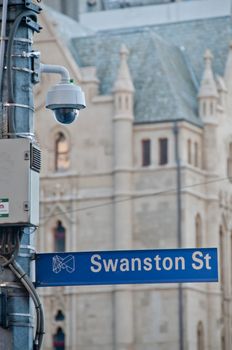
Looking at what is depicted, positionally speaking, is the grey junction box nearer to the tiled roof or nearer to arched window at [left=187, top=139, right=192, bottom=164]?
the tiled roof

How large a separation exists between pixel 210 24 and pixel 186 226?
14.8 metres

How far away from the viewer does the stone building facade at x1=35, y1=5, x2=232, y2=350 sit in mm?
65375

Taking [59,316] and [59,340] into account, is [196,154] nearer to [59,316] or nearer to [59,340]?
[59,316]

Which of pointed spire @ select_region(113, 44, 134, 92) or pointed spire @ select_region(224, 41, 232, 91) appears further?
pointed spire @ select_region(224, 41, 232, 91)

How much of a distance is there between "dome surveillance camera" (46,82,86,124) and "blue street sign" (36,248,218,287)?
1.61m

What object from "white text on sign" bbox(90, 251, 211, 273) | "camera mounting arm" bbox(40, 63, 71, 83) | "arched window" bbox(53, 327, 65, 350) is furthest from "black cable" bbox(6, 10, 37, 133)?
"arched window" bbox(53, 327, 65, 350)

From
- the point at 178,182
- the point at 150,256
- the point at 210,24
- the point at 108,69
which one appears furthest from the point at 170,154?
the point at 150,256

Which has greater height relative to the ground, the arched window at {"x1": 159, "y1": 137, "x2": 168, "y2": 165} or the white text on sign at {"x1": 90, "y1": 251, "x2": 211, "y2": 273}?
the arched window at {"x1": 159, "y1": 137, "x2": 168, "y2": 165}

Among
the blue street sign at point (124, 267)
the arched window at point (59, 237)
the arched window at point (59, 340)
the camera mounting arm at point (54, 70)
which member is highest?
the arched window at point (59, 237)

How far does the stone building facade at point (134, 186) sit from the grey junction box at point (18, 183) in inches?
2028

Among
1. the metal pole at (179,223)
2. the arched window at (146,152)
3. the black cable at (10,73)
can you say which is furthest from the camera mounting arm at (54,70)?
the arched window at (146,152)

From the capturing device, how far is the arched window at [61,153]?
2704 inches

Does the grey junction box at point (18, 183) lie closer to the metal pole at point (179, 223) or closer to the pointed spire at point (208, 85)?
the metal pole at point (179, 223)

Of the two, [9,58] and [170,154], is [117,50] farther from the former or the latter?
[9,58]
